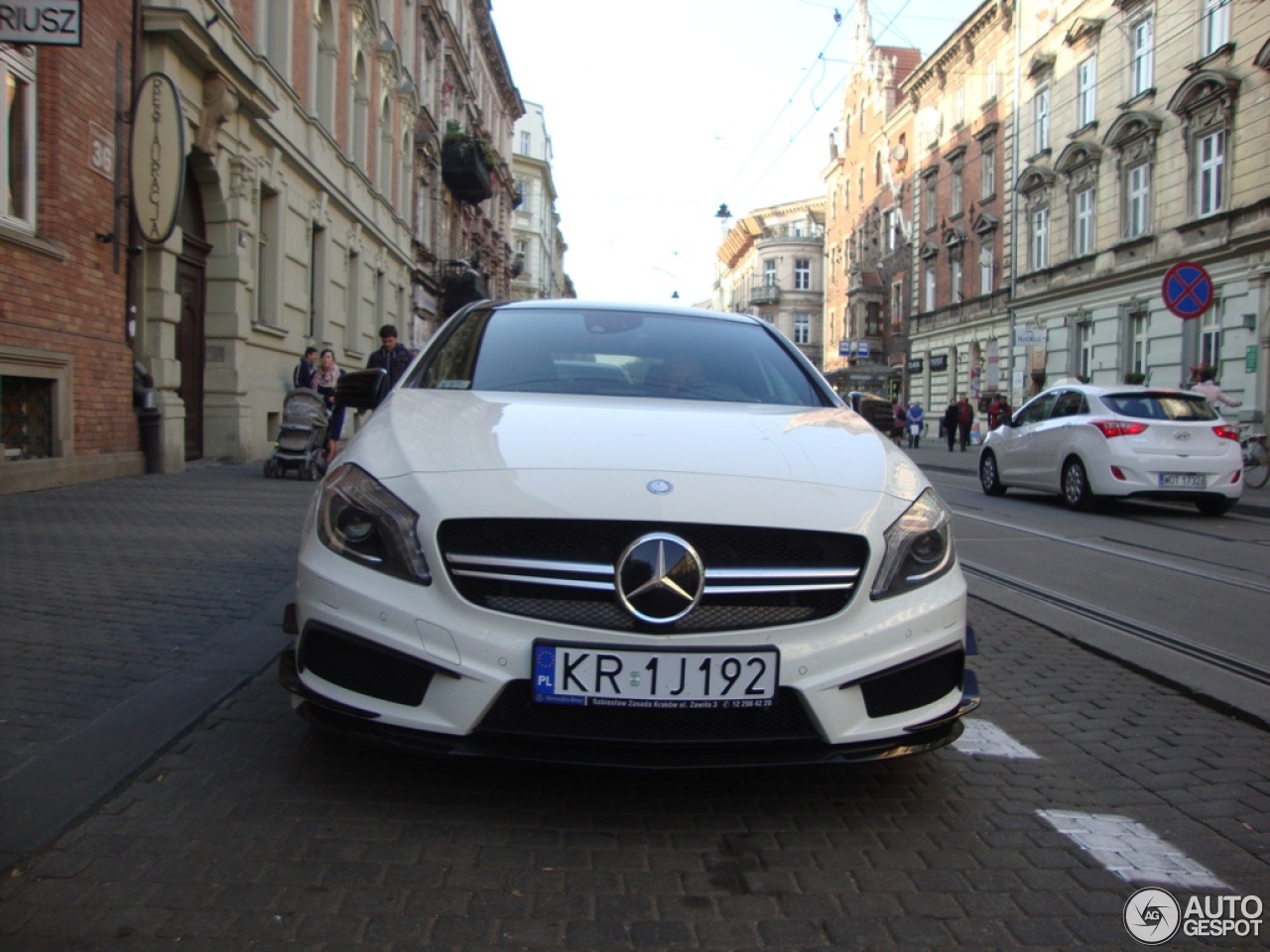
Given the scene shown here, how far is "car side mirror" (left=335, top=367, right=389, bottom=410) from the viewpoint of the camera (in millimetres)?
4652

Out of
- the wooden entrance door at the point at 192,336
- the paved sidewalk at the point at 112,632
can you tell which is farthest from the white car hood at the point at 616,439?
the wooden entrance door at the point at 192,336

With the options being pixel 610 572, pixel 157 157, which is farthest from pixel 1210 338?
pixel 610 572

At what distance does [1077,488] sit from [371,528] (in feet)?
38.9

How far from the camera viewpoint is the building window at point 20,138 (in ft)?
32.6

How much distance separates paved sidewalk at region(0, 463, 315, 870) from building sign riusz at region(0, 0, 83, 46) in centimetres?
262

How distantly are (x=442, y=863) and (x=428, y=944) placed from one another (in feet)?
1.26

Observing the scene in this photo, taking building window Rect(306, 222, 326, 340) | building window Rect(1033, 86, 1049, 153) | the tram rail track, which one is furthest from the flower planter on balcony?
the tram rail track

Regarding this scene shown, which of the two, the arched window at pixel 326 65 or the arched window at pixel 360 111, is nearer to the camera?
the arched window at pixel 326 65

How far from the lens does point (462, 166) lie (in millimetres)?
36844

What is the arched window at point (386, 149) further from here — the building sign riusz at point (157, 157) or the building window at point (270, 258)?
the building sign riusz at point (157, 157)

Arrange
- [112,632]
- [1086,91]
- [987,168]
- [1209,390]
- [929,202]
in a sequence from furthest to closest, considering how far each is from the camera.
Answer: [929,202] → [987,168] → [1086,91] → [1209,390] → [112,632]

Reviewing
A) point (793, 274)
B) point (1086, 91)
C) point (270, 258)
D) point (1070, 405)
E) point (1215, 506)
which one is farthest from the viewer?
point (793, 274)

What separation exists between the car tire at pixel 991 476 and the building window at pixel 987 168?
26314 mm

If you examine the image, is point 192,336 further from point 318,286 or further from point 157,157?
point 318,286
